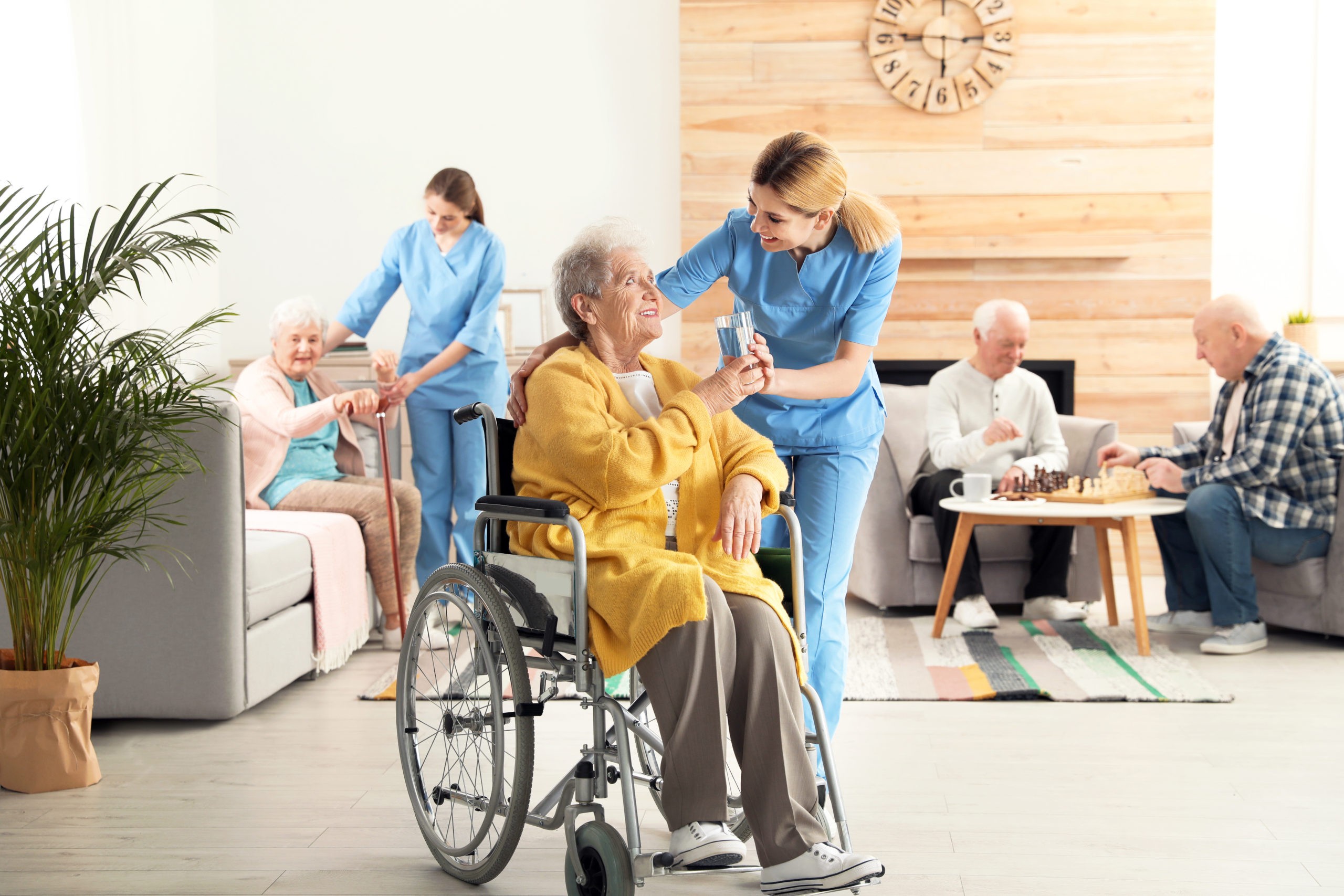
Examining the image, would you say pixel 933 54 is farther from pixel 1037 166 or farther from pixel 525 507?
pixel 525 507

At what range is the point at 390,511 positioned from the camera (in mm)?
3367

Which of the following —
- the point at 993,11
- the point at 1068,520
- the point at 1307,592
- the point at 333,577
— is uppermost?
the point at 993,11

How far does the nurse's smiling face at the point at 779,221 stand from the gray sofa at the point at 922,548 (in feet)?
6.19

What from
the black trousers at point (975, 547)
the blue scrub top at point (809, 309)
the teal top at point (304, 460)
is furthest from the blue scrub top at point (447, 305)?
the blue scrub top at point (809, 309)

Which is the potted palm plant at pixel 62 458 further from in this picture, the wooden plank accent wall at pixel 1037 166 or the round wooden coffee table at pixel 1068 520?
the wooden plank accent wall at pixel 1037 166

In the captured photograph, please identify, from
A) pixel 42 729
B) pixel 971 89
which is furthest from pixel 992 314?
pixel 42 729

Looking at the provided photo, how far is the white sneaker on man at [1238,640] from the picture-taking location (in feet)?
10.8

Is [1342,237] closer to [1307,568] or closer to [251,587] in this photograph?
[1307,568]

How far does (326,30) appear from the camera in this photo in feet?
16.6

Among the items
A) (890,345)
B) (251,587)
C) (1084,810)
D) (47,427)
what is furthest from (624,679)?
(890,345)

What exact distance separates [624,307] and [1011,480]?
2.06 metres

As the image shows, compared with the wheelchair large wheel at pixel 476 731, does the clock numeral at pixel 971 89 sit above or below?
above

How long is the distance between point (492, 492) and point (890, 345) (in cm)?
332

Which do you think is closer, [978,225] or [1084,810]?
[1084,810]
